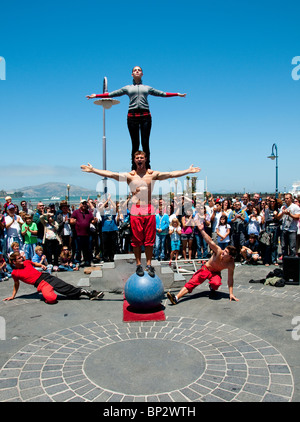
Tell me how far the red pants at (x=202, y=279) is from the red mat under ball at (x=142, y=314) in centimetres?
76

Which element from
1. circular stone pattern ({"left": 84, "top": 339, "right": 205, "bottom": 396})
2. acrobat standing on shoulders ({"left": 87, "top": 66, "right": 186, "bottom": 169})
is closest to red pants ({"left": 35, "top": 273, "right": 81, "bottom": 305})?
circular stone pattern ({"left": 84, "top": 339, "right": 205, "bottom": 396})

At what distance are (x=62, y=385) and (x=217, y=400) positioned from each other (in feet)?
5.91

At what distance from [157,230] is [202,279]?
351 cm

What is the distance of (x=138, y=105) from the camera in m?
7.66

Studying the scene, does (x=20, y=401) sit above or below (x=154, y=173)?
below

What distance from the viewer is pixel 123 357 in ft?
15.7

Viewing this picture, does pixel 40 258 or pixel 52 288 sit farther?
pixel 40 258

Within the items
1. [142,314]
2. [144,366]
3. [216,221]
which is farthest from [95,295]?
[216,221]

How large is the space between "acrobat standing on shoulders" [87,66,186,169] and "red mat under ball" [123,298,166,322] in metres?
3.16

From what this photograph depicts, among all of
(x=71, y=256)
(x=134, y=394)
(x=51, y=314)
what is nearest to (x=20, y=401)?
(x=134, y=394)

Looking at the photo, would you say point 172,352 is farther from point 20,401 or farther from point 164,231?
point 164,231

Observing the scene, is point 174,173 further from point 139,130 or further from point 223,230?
point 223,230

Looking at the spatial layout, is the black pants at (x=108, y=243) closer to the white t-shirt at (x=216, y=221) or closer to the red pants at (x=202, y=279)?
the white t-shirt at (x=216, y=221)

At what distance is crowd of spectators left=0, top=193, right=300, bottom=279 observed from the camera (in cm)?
987
